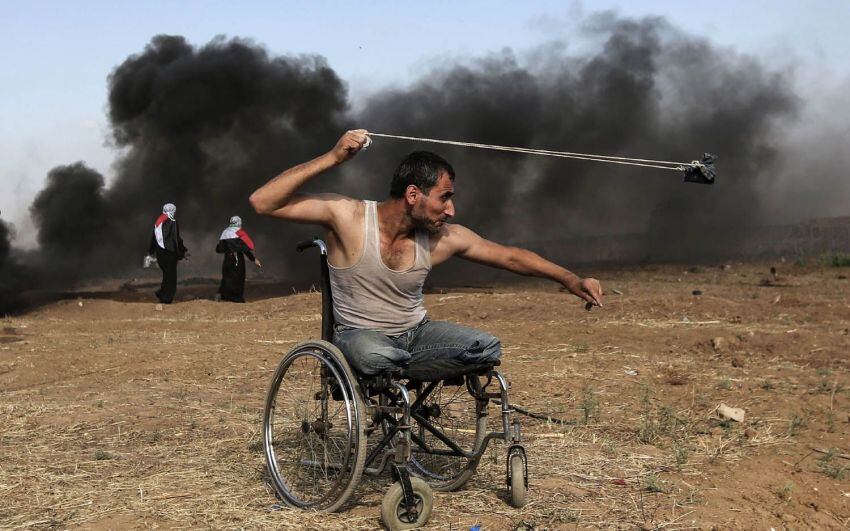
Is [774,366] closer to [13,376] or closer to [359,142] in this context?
[359,142]

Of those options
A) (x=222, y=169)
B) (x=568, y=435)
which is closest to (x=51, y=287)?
(x=222, y=169)

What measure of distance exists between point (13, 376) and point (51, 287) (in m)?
19.7

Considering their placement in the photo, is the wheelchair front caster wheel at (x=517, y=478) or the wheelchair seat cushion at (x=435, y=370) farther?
the wheelchair front caster wheel at (x=517, y=478)

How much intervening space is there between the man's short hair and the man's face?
27 mm

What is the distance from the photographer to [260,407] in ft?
24.4

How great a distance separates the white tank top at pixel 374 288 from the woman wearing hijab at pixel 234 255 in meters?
14.5

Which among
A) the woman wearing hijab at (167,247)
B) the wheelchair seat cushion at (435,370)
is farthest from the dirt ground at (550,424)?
the woman wearing hijab at (167,247)

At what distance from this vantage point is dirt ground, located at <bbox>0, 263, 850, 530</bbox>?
4.75 m

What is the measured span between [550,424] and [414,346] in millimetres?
1933

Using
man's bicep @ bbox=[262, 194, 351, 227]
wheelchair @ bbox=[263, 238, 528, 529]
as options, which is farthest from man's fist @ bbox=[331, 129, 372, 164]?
wheelchair @ bbox=[263, 238, 528, 529]

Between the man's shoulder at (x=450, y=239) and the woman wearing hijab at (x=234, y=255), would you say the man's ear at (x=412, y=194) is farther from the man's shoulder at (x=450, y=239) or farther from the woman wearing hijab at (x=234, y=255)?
the woman wearing hijab at (x=234, y=255)

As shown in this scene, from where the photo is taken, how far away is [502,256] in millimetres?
5129

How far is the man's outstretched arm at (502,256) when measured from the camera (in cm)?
504

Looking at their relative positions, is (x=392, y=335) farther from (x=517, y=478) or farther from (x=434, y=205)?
(x=517, y=478)
